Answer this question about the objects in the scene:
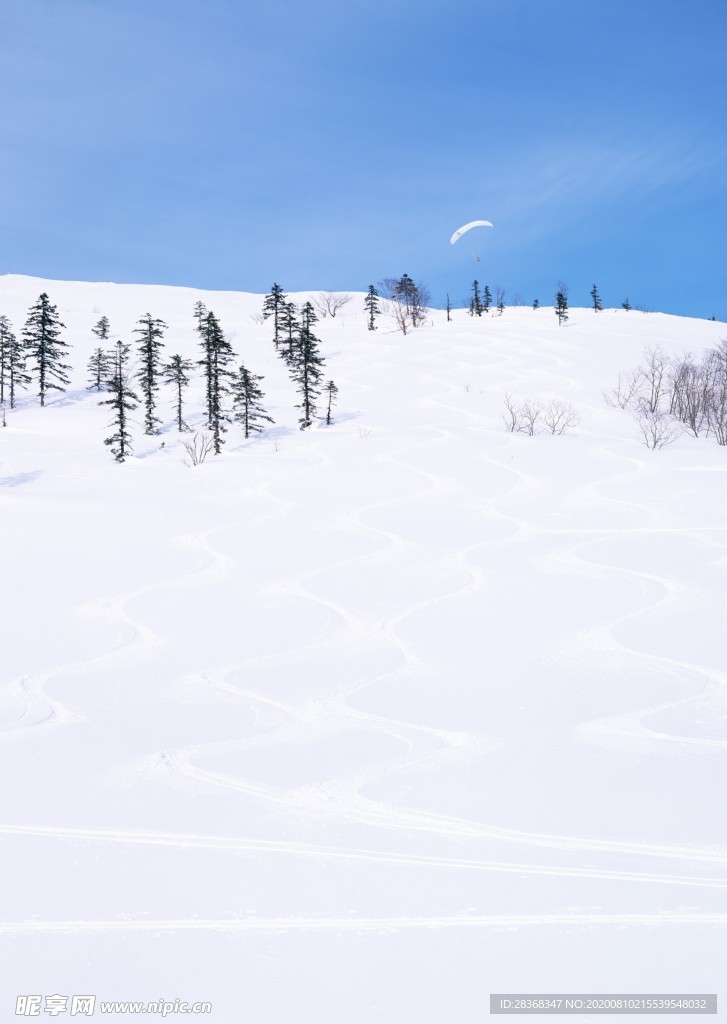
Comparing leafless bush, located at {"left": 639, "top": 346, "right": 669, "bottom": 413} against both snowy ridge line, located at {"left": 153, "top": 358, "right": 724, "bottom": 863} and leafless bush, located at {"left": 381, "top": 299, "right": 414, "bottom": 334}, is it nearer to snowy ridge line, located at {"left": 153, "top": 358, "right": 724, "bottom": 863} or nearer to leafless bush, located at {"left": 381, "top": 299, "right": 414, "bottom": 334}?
leafless bush, located at {"left": 381, "top": 299, "right": 414, "bottom": 334}

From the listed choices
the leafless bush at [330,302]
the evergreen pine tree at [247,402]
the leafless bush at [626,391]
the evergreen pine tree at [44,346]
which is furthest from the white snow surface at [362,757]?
the leafless bush at [330,302]

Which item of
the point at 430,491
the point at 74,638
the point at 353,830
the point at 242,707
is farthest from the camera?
the point at 430,491

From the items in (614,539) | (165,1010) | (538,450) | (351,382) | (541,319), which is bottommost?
(165,1010)

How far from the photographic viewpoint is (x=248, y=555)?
46.4 feet

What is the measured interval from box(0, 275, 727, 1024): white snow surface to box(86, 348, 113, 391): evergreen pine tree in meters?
37.4

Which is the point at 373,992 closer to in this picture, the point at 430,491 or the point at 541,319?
the point at 430,491

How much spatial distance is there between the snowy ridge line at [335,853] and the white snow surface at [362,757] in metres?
0.02

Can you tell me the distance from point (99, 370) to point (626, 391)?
40978 millimetres

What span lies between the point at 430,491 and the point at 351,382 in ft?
97.7

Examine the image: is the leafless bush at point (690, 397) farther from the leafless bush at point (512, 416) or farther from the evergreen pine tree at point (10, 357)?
the evergreen pine tree at point (10, 357)

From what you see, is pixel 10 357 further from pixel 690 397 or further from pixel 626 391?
pixel 690 397

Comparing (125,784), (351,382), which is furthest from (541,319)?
(125,784)

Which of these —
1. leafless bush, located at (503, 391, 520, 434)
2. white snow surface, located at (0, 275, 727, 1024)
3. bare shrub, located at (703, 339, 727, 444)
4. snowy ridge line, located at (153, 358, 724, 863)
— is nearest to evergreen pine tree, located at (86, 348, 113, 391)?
leafless bush, located at (503, 391, 520, 434)

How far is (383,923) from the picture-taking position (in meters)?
3.59
